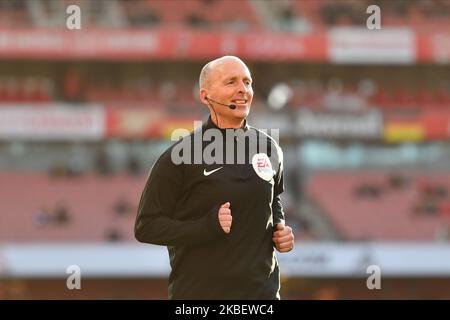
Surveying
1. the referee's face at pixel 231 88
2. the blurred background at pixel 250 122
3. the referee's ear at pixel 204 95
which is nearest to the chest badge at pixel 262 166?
the referee's face at pixel 231 88

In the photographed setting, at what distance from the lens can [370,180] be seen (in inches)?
1065

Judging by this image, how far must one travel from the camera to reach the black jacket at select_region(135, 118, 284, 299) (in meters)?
3.29

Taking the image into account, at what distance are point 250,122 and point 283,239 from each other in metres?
22.4

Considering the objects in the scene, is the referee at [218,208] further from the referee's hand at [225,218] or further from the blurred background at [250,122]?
the blurred background at [250,122]

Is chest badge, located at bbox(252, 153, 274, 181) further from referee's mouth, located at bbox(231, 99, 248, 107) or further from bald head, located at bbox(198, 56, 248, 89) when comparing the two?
bald head, located at bbox(198, 56, 248, 89)

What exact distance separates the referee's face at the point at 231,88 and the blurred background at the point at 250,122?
18980 millimetres

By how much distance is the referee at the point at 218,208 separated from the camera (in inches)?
130

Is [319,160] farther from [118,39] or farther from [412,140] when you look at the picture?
[118,39]

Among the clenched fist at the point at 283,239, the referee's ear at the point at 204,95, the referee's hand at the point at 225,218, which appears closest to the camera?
the referee's hand at the point at 225,218

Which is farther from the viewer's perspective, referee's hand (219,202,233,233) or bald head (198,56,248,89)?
bald head (198,56,248,89)

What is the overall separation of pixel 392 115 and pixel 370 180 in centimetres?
201

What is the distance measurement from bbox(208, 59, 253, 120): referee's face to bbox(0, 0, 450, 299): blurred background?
19.0 metres

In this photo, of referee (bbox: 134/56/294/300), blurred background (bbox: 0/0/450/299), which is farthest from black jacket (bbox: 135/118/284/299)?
blurred background (bbox: 0/0/450/299)

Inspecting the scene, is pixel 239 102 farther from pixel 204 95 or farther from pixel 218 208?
pixel 218 208
